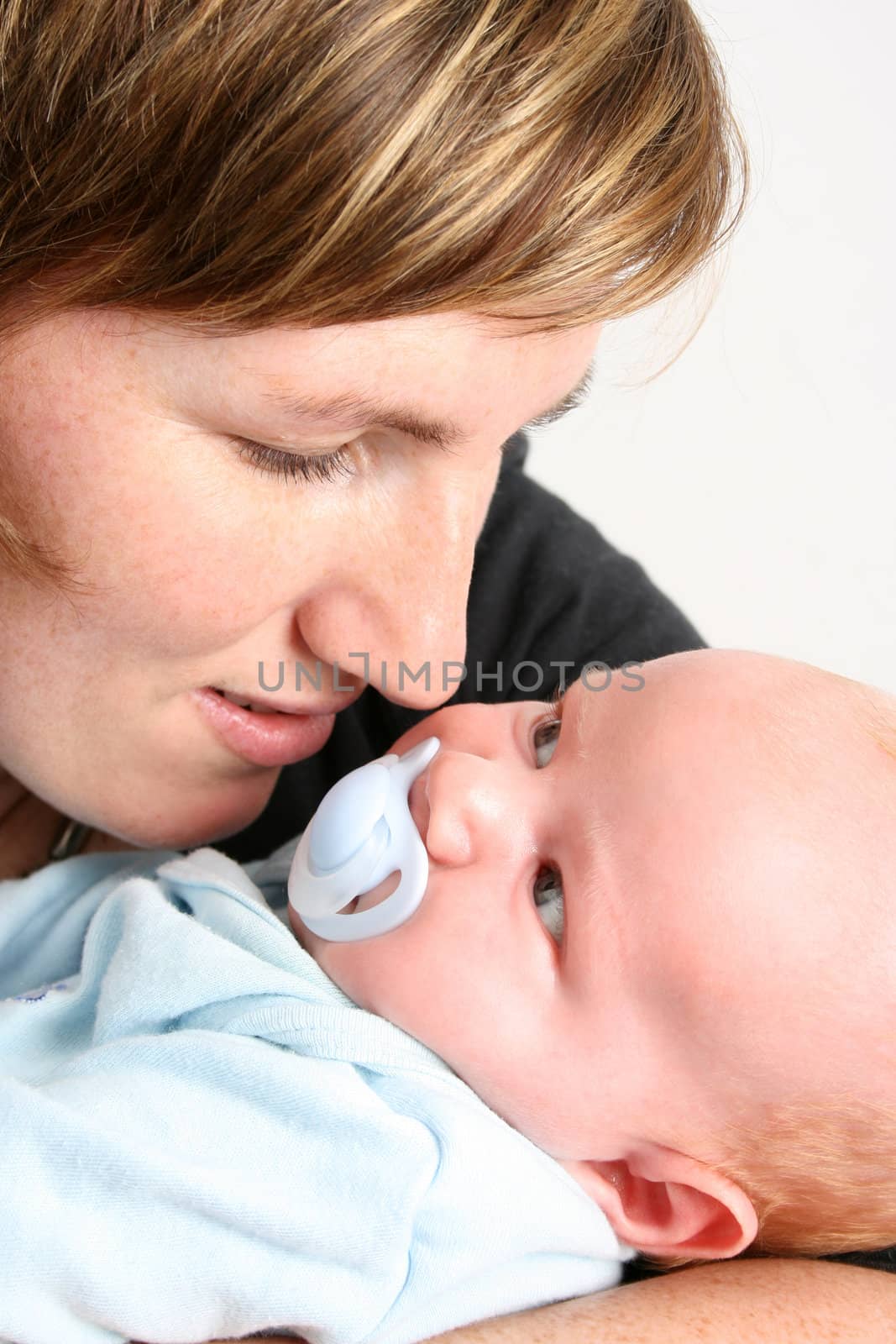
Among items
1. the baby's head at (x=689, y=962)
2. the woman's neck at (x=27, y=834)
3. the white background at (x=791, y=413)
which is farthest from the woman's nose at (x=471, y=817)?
the white background at (x=791, y=413)

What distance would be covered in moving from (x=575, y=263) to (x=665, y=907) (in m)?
0.55

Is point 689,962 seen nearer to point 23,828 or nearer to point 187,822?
point 187,822

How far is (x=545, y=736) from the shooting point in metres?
1.42

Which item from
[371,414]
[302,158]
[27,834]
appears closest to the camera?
[302,158]

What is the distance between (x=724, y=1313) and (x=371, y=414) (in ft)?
2.67

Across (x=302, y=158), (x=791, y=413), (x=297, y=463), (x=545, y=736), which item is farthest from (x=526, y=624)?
(x=791, y=413)

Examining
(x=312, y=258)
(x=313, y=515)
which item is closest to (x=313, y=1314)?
(x=313, y=515)

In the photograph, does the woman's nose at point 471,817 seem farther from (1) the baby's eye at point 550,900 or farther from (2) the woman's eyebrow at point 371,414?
(2) the woman's eyebrow at point 371,414

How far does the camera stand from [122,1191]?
1091 mm

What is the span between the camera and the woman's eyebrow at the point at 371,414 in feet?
3.59

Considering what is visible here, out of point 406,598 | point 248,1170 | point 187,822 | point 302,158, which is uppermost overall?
point 302,158

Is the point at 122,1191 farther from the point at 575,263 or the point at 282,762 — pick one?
the point at 575,263

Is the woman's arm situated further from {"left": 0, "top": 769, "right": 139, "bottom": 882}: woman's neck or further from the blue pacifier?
{"left": 0, "top": 769, "right": 139, "bottom": 882}: woman's neck

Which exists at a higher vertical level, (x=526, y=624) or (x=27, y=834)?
(x=526, y=624)
